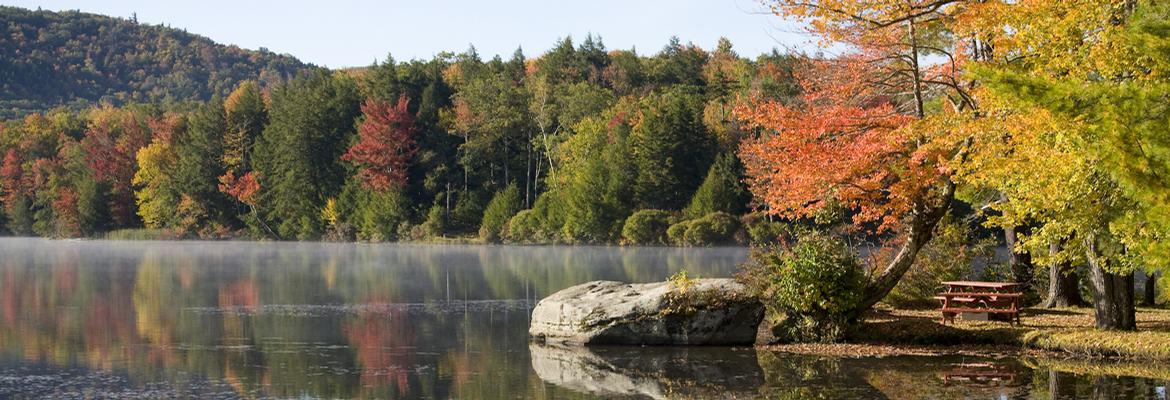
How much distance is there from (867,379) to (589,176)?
57.3 m

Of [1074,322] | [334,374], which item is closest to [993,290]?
[1074,322]

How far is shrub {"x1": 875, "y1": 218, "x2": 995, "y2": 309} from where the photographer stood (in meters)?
26.6

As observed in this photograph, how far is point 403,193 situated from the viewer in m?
83.9

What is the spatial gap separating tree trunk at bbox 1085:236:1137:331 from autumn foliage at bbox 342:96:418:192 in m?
66.7

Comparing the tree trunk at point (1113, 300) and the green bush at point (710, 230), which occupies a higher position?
the green bush at point (710, 230)

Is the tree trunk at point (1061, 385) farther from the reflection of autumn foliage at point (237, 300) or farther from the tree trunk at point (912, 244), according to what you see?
the reflection of autumn foliage at point (237, 300)

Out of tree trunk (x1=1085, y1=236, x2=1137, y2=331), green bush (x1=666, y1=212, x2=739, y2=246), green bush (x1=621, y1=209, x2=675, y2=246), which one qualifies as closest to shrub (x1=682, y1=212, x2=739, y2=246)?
green bush (x1=666, y1=212, x2=739, y2=246)

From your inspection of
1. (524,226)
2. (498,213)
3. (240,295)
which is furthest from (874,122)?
(498,213)

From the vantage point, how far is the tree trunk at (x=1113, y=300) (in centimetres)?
1994

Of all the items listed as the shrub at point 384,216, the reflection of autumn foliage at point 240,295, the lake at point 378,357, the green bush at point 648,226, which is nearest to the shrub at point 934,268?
the lake at point 378,357

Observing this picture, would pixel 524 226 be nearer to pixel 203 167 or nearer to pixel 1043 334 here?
pixel 203 167

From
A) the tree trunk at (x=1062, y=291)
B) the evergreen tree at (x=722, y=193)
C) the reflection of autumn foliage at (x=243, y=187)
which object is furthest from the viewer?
the reflection of autumn foliage at (x=243, y=187)

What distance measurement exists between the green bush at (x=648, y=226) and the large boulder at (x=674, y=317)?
47662mm

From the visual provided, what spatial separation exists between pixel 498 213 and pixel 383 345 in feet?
187
